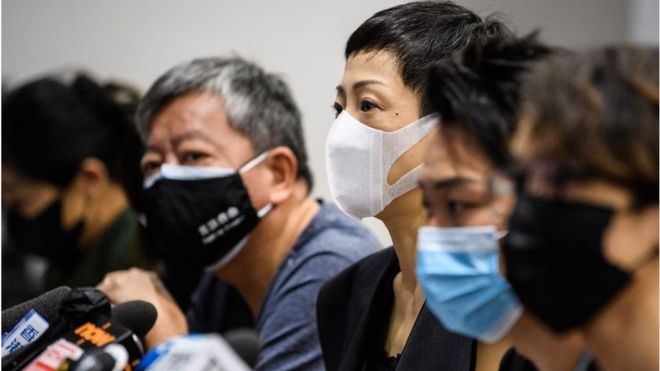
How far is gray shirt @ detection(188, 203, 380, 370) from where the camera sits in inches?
68.2

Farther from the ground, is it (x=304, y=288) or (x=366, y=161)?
(x=366, y=161)

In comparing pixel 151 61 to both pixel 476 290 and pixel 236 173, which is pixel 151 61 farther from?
pixel 476 290

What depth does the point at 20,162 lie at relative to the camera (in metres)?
2.68

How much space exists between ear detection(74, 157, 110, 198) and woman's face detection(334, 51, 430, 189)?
4.26 feet

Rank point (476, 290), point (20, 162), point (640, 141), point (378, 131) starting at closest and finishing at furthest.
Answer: point (640, 141) → point (476, 290) → point (378, 131) → point (20, 162)

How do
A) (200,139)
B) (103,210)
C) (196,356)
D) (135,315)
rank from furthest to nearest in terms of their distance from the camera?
1. (103,210)
2. (200,139)
3. (135,315)
4. (196,356)

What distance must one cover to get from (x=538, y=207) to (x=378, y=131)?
59cm

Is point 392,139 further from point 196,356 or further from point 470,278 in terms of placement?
point 196,356

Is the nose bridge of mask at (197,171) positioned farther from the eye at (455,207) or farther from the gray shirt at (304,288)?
the eye at (455,207)

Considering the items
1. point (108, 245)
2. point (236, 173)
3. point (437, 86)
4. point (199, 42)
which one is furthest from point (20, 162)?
point (437, 86)

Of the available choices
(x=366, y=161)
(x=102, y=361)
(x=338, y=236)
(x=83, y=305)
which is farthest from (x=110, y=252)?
(x=102, y=361)

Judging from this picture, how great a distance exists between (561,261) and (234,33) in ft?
5.62

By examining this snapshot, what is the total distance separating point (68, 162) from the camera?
2.64 metres

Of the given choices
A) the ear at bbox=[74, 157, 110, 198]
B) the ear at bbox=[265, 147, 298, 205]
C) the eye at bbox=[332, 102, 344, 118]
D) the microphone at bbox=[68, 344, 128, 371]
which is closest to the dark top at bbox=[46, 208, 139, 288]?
the ear at bbox=[74, 157, 110, 198]
